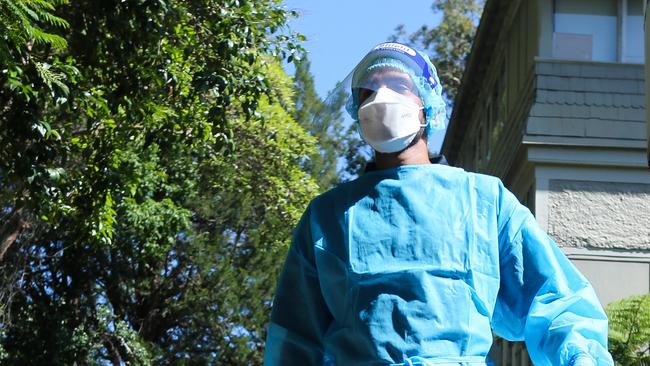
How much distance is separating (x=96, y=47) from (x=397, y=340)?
9539 millimetres

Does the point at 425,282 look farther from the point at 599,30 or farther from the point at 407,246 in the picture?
the point at 599,30

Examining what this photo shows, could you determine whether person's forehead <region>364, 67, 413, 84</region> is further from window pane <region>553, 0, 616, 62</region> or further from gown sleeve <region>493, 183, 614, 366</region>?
window pane <region>553, 0, 616, 62</region>

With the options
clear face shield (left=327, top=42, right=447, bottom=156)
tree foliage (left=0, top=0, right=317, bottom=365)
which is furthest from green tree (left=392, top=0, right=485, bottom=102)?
clear face shield (left=327, top=42, right=447, bottom=156)

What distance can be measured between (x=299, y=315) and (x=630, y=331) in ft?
37.9

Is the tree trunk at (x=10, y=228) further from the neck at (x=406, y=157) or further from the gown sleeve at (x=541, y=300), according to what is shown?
the gown sleeve at (x=541, y=300)

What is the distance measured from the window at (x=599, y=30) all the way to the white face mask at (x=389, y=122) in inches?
637

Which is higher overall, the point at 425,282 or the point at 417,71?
the point at 417,71

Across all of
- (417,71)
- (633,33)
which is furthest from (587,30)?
(417,71)

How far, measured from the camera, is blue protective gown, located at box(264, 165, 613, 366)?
3896 mm

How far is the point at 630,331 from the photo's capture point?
50.1 feet

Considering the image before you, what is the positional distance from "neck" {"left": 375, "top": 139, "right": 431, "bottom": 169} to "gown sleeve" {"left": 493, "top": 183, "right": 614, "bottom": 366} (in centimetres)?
27

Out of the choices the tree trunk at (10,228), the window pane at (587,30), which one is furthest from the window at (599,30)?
the tree trunk at (10,228)

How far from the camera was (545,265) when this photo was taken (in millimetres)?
4043

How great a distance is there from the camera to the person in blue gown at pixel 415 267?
3.91 meters
